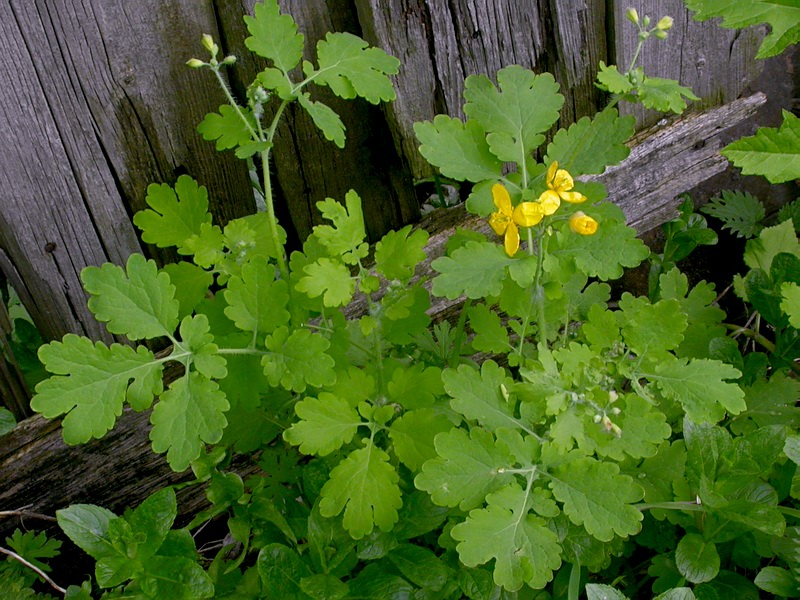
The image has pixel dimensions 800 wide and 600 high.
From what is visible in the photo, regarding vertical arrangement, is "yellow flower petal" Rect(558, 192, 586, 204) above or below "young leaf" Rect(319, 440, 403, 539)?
above

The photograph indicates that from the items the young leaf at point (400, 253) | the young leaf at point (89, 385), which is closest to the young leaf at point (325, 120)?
the young leaf at point (400, 253)

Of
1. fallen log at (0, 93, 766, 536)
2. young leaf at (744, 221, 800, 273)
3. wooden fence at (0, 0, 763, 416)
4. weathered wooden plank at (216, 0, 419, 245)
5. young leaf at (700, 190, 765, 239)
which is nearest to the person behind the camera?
wooden fence at (0, 0, 763, 416)

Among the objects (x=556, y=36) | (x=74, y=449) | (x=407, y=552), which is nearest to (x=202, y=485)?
(x=74, y=449)

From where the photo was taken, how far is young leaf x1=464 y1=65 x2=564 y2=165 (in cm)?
168

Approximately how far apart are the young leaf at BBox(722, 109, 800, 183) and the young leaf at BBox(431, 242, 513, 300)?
64cm

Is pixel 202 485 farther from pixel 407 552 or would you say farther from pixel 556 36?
pixel 556 36

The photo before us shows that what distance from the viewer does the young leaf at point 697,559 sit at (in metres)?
1.65

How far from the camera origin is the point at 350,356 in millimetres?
2010

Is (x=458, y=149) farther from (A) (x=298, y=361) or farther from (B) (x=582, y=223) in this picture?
(A) (x=298, y=361)

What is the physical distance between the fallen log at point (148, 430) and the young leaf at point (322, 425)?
875 mm

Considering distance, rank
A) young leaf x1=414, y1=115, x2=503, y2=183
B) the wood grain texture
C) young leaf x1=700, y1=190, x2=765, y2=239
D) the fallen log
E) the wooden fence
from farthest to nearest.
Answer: young leaf x1=700, y1=190, x2=765, y2=239 → the wood grain texture → the fallen log → the wooden fence → young leaf x1=414, y1=115, x2=503, y2=183

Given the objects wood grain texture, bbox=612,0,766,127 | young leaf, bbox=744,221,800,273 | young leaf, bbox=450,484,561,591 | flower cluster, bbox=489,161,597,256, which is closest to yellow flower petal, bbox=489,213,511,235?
flower cluster, bbox=489,161,597,256

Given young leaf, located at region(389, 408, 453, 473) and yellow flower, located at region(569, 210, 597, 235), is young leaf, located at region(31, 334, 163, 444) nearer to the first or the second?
young leaf, located at region(389, 408, 453, 473)

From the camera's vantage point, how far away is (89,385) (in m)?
1.49
